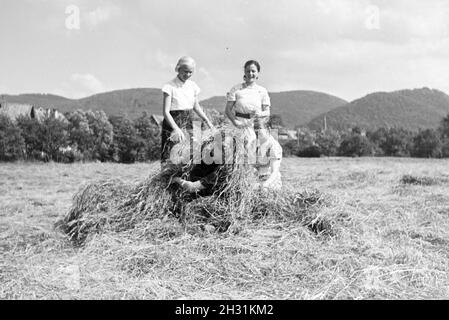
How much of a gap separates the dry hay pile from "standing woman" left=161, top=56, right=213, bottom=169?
1.63 ft

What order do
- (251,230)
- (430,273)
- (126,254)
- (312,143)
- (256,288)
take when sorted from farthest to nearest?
(312,143), (251,230), (126,254), (430,273), (256,288)

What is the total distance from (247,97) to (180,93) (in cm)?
89

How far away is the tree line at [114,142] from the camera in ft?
91.5

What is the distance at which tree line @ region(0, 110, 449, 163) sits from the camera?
91.5 ft

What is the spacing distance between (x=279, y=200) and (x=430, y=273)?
1.62m

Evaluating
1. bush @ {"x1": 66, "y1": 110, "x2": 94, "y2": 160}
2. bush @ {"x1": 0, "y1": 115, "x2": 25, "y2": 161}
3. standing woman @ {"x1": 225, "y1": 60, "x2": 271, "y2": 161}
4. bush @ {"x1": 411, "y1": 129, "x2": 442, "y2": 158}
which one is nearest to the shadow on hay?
standing woman @ {"x1": 225, "y1": 60, "x2": 271, "y2": 161}

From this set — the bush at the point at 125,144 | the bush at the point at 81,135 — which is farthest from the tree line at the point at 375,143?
the bush at the point at 81,135

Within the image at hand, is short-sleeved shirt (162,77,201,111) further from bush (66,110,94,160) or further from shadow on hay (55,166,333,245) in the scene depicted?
bush (66,110,94,160)

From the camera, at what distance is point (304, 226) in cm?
432

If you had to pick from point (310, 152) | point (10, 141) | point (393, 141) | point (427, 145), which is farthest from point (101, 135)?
point (427, 145)

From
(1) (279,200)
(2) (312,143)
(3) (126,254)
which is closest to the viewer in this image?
(3) (126,254)

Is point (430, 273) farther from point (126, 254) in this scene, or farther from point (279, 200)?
point (126, 254)
